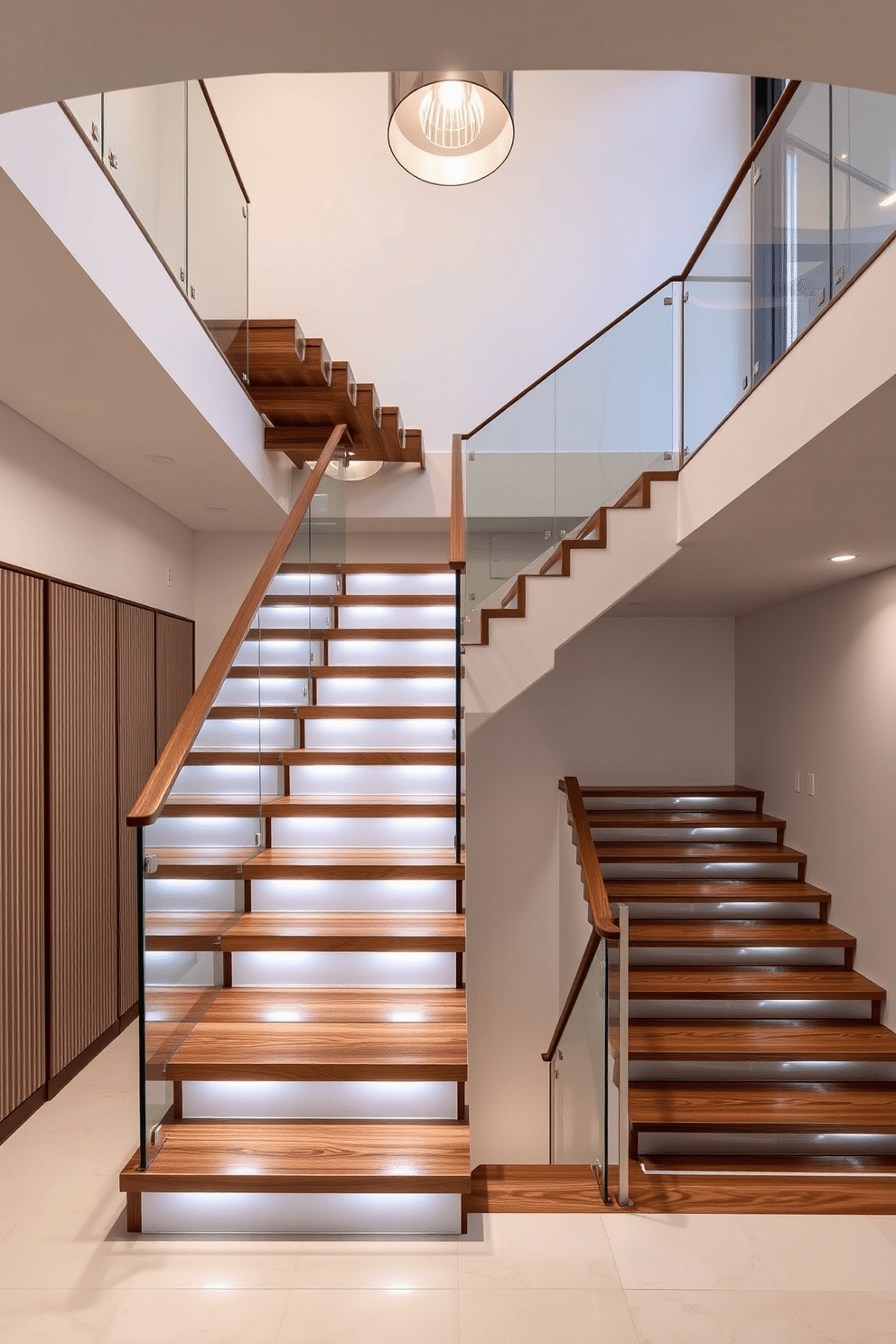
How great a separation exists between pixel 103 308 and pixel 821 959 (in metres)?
4.96

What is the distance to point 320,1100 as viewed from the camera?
9.77ft

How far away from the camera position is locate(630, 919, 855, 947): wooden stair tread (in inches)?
210

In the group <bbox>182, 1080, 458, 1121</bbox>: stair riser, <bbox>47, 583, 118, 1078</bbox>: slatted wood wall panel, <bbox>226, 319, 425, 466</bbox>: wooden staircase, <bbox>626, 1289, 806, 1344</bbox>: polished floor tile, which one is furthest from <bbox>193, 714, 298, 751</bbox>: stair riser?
<bbox>626, 1289, 806, 1344</bbox>: polished floor tile

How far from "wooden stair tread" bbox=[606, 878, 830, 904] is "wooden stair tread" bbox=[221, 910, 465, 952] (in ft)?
7.87

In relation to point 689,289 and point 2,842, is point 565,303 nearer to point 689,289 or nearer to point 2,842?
point 689,289

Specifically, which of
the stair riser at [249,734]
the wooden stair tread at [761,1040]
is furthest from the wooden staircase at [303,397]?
the wooden stair tread at [761,1040]

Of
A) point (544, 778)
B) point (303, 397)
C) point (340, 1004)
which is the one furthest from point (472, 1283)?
point (544, 778)

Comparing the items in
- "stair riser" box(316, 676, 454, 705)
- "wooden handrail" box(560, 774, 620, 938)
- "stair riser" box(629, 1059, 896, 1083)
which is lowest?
"stair riser" box(629, 1059, 896, 1083)

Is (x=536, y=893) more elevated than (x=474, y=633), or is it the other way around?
(x=474, y=633)

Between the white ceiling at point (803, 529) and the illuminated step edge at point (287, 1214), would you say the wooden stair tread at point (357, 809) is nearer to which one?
the illuminated step edge at point (287, 1214)

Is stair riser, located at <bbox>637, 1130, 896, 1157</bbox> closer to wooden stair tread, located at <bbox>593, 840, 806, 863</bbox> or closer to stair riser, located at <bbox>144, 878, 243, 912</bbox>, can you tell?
wooden stair tread, located at <bbox>593, 840, 806, 863</bbox>

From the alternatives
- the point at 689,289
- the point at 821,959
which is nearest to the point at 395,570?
the point at 689,289

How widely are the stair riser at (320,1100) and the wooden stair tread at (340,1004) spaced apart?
0.26 m

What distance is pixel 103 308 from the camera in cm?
305
